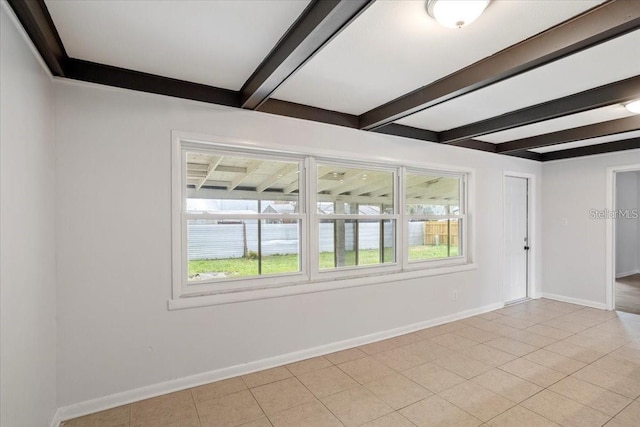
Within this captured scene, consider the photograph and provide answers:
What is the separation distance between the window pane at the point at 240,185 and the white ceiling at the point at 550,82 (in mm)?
1560

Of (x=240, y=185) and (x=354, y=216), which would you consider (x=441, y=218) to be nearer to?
(x=354, y=216)

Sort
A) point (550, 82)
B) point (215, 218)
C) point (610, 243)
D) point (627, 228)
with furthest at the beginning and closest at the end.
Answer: point (627, 228) → point (610, 243) → point (215, 218) → point (550, 82)

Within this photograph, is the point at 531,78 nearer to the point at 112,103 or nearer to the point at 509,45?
the point at 509,45

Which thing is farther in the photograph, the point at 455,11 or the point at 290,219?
the point at 290,219

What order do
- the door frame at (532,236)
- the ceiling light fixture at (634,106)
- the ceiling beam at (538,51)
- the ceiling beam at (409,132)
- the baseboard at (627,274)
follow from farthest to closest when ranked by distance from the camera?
the baseboard at (627,274), the door frame at (532,236), the ceiling beam at (409,132), the ceiling light fixture at (634,106), the ceiling beam at (538,51)

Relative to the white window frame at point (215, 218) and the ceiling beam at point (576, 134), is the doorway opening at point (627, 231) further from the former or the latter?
the white window frame at point (215, 218)

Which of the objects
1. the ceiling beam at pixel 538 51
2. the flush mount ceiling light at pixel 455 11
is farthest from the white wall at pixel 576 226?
the flush mount ceiling light at pixel 455 11

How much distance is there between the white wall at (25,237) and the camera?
1.48 metres

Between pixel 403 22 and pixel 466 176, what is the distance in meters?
3.23

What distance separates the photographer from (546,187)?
5.45 metres

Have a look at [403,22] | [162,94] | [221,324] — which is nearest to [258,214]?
[221,324]

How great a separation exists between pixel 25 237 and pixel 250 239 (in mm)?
1597

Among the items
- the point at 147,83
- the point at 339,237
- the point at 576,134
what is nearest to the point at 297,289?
the point at 339,237

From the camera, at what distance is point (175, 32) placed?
190cm
